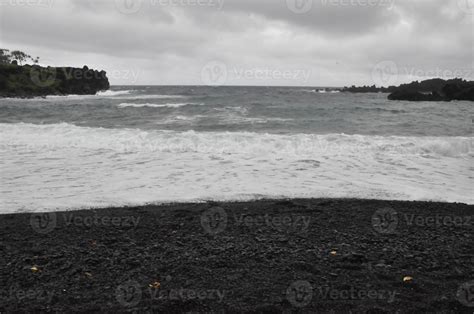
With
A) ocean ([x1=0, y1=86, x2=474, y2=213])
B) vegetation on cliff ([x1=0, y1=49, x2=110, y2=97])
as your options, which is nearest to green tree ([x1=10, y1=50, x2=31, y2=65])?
vegetation on cliff ([x1=0, y1=49, x2=110, y2=97])

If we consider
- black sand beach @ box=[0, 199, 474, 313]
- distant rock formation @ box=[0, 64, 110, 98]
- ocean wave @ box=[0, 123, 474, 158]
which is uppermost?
distant rock formation @ box=[0, 64, 110, 98]

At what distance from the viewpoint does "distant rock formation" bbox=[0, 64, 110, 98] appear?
200ft

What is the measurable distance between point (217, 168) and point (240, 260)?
5.69 m

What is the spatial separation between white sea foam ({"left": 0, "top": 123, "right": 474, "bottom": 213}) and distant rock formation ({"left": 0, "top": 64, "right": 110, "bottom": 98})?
53224 mm

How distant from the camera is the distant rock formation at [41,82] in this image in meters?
60.9

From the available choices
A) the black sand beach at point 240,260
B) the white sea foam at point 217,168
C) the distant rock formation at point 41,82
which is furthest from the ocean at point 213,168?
the distant rock formation at point 41,82

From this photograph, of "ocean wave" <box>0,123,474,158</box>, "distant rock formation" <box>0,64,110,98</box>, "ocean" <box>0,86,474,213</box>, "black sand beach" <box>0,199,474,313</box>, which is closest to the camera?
"black sand beach" <box>0,199,474,313</box>

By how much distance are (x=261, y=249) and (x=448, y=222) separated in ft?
12.4

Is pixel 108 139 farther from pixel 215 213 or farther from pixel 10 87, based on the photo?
pixel 10 87

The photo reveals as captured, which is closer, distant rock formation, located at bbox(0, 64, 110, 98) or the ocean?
the ocean

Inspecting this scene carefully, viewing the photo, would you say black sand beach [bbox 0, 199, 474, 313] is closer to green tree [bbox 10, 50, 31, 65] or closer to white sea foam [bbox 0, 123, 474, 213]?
white sea foam [bbox 0, 123, 474, 213]

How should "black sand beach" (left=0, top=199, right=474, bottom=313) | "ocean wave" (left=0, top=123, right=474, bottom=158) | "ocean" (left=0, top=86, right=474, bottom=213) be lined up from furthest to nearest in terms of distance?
"ocean wave" (left=0, top=123, right=474, bottom=158) → "ocean" (left=0, top=86, right=474, bottom=213) → "black sand beach" (left=0, top=199, right=474, bottom=313)

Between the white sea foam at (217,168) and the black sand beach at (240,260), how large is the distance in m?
1.09

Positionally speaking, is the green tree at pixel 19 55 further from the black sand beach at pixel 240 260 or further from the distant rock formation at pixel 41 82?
the black sand beach at pixel 240 260
